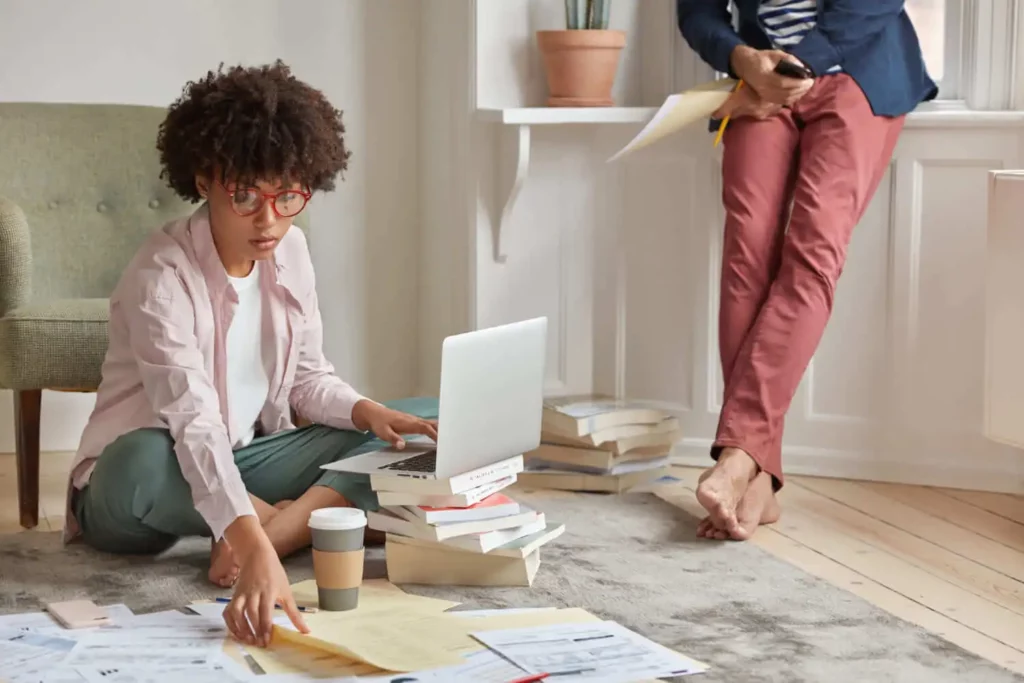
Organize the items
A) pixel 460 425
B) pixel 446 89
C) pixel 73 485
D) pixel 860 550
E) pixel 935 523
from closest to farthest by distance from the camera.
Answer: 1. pixel 460 425
2. pixel 73 485
3. pixel 860 550
4. pixel 935 523
5. pixel 446 89

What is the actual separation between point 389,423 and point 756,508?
2.47ft

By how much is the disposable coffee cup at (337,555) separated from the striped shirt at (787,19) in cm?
151

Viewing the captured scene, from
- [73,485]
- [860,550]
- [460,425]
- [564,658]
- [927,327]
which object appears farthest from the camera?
[927,327]

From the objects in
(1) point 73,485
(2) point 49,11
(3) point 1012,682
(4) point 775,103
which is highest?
(2) point 49,11

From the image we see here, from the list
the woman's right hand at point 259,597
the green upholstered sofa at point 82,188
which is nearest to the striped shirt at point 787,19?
the green upholstered sofa at point 82,188

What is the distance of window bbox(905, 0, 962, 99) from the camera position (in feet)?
10.3

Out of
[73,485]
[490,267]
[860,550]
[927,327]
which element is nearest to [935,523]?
[860,550]

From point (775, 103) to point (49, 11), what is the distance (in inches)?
67.0

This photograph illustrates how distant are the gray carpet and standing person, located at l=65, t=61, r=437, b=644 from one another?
8 cm

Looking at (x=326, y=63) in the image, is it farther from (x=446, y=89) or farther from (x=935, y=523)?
(x=935, y=523)

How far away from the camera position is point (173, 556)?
7.91 feet

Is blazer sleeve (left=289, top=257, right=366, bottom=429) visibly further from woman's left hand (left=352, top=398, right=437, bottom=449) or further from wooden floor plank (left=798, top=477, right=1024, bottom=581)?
wooden floor plank (left=798, top=477, right=1024, bottom=581)

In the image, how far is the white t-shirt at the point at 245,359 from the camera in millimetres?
2340

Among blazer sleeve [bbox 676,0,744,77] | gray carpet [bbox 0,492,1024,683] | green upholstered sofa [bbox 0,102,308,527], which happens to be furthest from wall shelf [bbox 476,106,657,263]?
gray carpet [bbox 0,492,1024,683]
